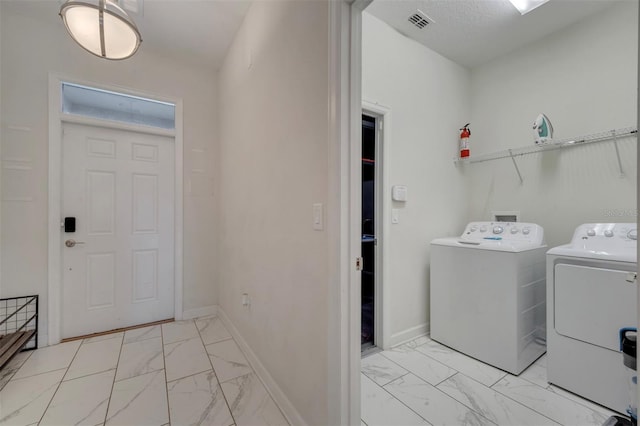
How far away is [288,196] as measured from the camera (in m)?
1.56

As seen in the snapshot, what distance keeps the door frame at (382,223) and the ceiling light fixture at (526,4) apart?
3.99 feet

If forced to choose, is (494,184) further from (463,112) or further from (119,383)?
(119,383)

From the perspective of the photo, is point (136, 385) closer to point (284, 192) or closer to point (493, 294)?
point (284, 192)

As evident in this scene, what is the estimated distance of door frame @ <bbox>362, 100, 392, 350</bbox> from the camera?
2.31 metres

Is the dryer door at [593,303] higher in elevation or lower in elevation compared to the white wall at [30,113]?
lower

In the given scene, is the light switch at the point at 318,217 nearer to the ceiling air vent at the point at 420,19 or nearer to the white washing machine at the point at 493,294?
the white washing machine at the point at 493,294

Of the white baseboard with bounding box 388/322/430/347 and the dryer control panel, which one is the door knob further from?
the dryer control panel

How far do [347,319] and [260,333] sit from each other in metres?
1.02

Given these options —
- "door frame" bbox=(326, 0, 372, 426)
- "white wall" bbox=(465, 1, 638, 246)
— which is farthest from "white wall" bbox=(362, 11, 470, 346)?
Result: "door frame" bbox=(326, 0, 372, 426)

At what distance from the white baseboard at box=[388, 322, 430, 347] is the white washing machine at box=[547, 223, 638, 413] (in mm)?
937

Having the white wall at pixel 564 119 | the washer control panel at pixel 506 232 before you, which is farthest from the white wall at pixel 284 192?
the white wall at pixel 564 119

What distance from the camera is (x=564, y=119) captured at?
7.77 feet

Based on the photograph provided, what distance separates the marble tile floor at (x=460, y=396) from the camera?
1.52 meters

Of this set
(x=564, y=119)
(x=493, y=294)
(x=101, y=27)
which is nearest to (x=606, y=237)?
(x=493, y=294)
